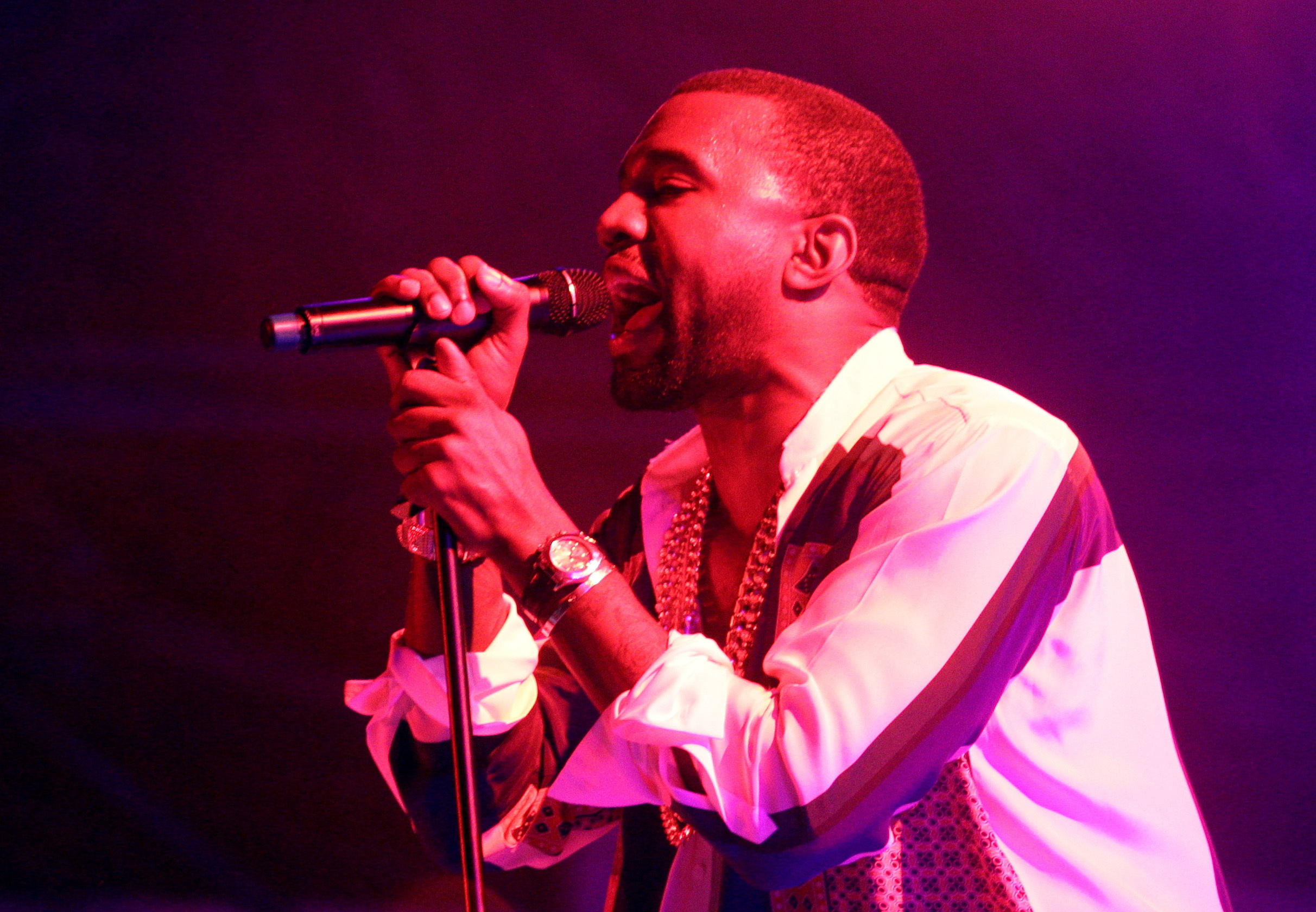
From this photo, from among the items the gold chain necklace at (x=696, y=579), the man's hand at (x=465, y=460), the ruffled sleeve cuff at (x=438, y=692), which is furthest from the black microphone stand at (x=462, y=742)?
the ruffled sleeve cuff at (x=438, y=692)

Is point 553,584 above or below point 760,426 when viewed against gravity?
below

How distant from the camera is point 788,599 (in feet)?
4.39

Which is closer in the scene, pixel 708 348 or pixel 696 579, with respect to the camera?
pixel 708 348

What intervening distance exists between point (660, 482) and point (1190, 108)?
4.08ft

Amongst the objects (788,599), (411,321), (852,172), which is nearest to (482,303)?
(411,321)

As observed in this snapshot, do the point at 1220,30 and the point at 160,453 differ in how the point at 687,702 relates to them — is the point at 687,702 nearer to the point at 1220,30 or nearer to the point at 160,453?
the point at 160,453

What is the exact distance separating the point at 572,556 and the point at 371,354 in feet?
4.05

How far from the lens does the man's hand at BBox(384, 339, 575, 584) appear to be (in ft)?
3.50

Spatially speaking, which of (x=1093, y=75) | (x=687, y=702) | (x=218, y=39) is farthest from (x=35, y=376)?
(x=1093, y=75)

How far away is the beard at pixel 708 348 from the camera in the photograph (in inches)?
58.3

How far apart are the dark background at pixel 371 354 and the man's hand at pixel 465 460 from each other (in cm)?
108

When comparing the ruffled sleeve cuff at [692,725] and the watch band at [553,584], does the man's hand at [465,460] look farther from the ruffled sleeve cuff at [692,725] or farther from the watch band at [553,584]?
the ruffled sleeve cuff at [692,725]

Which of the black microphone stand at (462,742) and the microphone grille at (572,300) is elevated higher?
the microphone grille at (572,300)

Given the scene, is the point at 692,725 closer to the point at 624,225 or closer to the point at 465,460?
the point at 465,460
